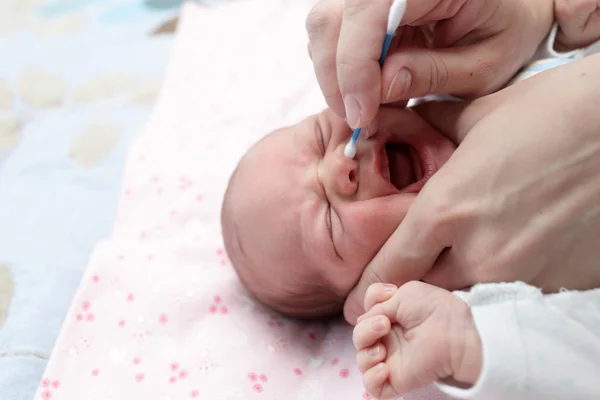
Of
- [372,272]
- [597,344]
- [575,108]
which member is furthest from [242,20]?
[597,344]

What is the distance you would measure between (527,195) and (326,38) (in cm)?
40

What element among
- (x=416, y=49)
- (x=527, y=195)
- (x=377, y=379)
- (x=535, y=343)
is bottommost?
(x=377, y=379)

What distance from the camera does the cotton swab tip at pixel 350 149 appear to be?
3.73 ft

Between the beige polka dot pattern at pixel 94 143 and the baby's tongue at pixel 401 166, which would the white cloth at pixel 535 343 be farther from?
the beige polka dot pattern at pixel 94 143

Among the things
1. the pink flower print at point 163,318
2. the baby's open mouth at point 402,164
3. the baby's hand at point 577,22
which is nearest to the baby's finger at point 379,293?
the baby's open mouth at point 402,164

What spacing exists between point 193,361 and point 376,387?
0.45 meters

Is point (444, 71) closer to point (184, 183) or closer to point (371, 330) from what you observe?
point (371, 330)

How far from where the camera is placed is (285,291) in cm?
130

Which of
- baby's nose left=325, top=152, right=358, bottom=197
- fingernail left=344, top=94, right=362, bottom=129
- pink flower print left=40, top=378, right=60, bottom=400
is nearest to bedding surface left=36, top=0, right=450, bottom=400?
pink flower print left=40, top=378, right=60, bottom=400

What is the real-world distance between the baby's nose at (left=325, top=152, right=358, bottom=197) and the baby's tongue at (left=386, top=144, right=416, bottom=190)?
0.10 metres

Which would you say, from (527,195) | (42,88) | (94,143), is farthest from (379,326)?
(42,88)

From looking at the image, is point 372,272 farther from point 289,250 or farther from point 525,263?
point 525,263

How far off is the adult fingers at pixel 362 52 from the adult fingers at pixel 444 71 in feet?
0.11

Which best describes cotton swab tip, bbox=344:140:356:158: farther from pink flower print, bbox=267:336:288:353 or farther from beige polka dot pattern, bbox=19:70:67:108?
beige polka dot pattern, bbox=19:70:67:108
